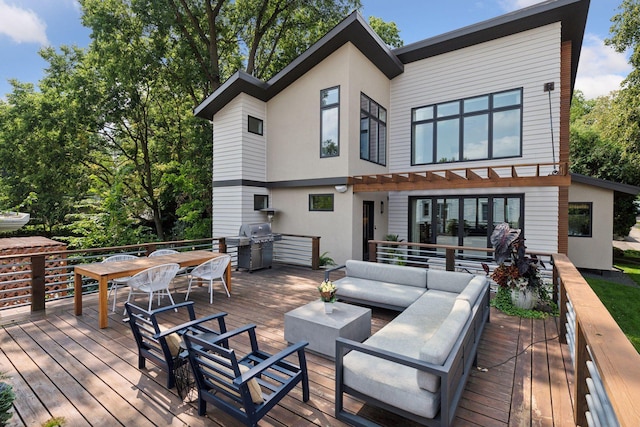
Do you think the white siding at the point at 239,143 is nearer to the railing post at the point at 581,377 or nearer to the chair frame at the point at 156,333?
the chair frame at the point at 156,333

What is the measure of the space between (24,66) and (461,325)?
19.7m

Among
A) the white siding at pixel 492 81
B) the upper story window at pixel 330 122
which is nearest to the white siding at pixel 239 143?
the upper story window at pixel 330 122

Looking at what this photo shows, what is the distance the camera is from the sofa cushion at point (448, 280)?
4355 millimetres

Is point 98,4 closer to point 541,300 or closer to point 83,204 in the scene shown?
point 83,204

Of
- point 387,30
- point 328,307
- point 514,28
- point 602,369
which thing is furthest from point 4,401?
point 387,30

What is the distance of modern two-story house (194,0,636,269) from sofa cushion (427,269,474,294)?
10.3 feet

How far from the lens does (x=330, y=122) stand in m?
8.38

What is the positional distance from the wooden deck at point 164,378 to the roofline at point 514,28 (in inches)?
285

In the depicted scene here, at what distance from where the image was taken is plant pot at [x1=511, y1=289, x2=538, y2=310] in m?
4.80

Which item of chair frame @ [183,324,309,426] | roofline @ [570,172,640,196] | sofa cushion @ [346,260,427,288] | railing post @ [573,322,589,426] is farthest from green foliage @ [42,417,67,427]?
roofline @ [570,172,640,196]

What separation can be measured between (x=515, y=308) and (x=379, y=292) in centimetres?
227

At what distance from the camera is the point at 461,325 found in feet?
8.25

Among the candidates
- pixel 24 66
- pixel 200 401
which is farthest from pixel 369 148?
pixel 24 66

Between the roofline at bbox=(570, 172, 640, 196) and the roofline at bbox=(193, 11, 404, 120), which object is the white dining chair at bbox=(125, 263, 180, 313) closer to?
the roofline at bbox=(193, 11, 404, 120)
